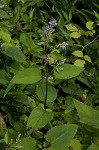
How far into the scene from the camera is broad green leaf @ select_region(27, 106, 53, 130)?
166 cm

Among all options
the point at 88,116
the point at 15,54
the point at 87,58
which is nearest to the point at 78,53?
the point at 87,58

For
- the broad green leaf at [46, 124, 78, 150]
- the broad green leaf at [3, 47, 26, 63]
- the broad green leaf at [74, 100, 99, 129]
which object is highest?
the broad green leaf at [3, 47, 26, 63]

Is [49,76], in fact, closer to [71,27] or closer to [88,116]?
[88,116]

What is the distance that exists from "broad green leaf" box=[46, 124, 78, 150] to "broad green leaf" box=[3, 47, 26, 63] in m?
0.57

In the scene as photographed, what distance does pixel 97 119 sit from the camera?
178 cm

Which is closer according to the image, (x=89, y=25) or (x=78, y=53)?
(x=78, y=53)

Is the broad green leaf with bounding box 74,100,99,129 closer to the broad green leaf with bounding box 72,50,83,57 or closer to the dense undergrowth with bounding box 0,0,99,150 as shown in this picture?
the dense undergrowth with bounding box 0,0,99,150

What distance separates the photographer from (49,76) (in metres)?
1.68

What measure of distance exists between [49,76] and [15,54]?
47cm

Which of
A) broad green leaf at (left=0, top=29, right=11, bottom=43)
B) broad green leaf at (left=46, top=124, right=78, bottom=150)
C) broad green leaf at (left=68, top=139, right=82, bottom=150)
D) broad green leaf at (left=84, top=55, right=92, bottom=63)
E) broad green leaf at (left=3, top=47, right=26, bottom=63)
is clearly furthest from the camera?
broad green leaf at (left=84, top=55, right=92, bottom=63)

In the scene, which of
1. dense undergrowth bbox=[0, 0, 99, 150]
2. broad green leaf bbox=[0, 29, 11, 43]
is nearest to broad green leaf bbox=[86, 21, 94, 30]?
dense undergrowth bbox=[0, 0, 99, 150]

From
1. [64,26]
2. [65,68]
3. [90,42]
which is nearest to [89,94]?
[90,42]

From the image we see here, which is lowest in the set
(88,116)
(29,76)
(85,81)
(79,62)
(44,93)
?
(85,81)

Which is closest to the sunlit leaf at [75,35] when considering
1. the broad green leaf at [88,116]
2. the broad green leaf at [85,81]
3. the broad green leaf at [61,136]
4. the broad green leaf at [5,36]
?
the broad green leaf at [85,81]
